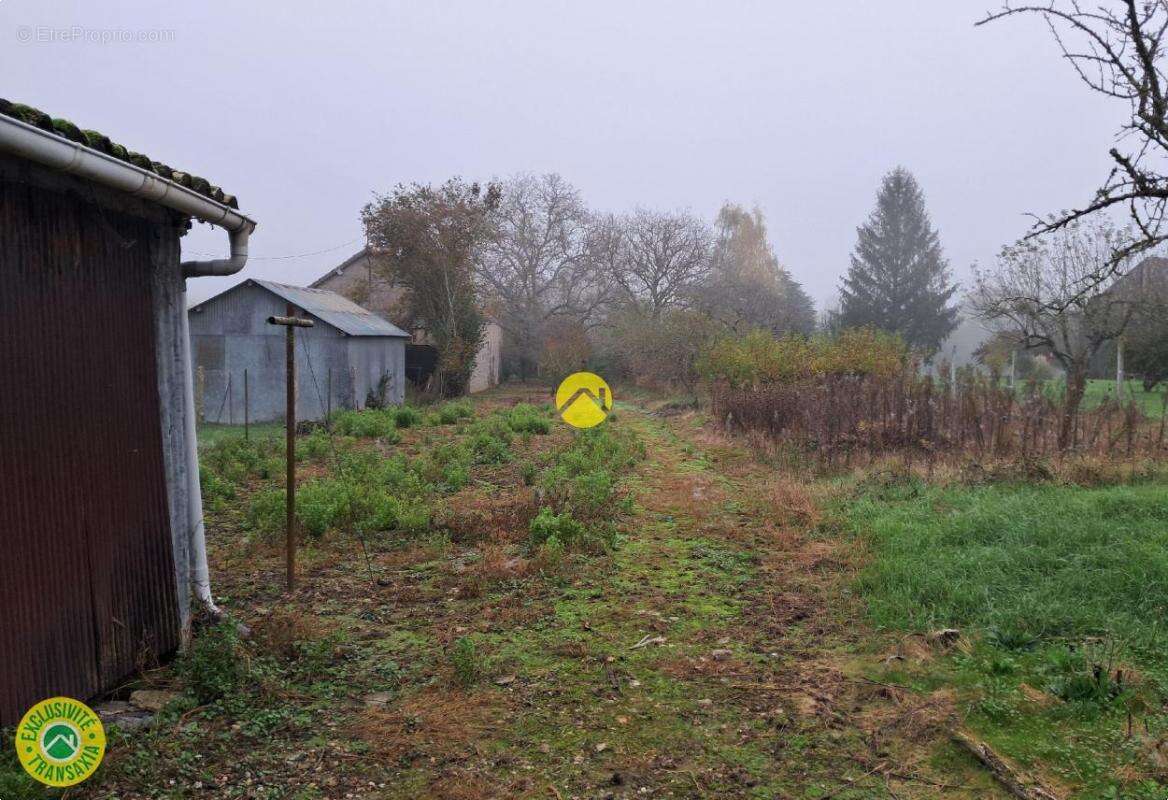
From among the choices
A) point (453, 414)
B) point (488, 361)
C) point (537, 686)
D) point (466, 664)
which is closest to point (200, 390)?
point (453, 414)

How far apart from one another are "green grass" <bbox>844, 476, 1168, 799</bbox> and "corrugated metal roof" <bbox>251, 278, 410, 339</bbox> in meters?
14.9

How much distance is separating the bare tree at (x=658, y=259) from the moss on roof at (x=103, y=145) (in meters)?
36.0

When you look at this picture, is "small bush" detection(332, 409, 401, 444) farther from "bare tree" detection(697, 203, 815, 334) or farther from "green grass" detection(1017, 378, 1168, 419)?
"bare tree" detection(697, 203, 815, 334)

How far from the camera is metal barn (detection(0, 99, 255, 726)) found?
11.3 ft

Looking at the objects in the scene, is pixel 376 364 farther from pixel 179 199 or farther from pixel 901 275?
pixel 901 275

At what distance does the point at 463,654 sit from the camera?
4582mm

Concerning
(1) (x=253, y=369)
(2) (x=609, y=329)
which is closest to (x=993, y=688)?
(1) (x=253, y=369)

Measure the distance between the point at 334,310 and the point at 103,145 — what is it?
18.3m

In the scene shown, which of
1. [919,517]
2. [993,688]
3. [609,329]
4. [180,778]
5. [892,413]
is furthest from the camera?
[609,329]

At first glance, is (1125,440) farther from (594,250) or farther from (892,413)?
(594,250)

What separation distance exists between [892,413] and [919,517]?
5.10 m

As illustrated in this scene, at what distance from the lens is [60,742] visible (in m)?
2.78

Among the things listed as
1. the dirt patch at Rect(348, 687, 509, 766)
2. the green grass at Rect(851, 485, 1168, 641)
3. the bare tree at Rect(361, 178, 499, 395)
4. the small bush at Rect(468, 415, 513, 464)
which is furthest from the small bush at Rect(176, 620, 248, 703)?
the bare tree at Rect(361, 178, 499, 395)

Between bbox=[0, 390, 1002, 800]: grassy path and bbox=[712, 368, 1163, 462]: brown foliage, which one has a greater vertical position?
bbox=[712, 368, 1163, 462]: brown foliage
